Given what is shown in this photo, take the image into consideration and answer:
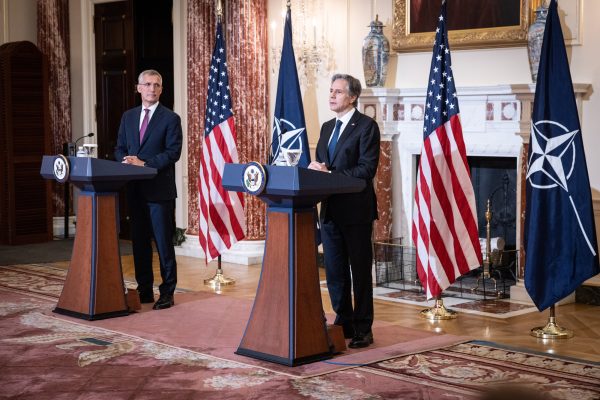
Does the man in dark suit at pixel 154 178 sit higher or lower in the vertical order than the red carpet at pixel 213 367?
higher

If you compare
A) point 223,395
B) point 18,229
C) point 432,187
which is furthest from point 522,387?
point 18,229

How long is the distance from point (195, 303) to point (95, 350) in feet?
5.25

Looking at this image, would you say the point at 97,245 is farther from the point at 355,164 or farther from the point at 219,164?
the point at 219,164

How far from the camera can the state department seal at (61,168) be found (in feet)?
19.2

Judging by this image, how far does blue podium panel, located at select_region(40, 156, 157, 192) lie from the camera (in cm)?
571

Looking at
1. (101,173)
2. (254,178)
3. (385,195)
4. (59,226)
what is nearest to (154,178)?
(101,173)

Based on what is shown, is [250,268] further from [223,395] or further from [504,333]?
[223,395]

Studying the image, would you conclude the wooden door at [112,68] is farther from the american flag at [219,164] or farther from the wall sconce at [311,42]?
the american flag at [219,164]

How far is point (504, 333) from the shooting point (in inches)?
226

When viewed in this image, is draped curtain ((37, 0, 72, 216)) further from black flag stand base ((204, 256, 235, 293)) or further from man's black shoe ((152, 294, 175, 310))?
man's black shoe ((152, 294, 175, 310))

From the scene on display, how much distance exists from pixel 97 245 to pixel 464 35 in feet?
11.5

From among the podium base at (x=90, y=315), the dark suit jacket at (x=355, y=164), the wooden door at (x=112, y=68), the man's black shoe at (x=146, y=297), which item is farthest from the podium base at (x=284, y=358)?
the wooden door at (x=112, y=68)

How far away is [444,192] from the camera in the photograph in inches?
249

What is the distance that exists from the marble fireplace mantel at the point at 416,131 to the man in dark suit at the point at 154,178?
2283 mm
